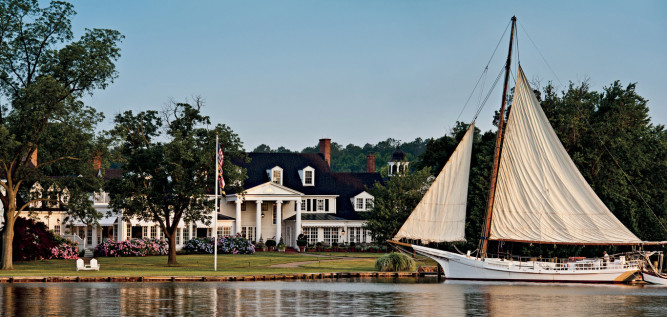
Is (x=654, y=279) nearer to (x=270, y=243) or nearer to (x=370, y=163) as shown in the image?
(x=270, y=243)

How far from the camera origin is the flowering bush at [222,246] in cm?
7312

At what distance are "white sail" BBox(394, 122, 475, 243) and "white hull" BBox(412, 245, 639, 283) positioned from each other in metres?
1.51

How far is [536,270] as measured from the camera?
49.1 meters

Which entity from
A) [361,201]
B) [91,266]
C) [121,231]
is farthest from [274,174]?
[91,266]

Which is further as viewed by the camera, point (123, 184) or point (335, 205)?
point (335, 205)

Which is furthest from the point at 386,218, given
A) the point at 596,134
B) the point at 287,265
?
the point at 596,134

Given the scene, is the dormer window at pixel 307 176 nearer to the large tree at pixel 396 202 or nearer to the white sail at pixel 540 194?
the large tree at pixel 396 202

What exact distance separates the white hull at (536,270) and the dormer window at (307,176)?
41.0m

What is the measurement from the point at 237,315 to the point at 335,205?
60.3 metres

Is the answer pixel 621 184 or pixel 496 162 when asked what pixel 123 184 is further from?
pixel 621 184

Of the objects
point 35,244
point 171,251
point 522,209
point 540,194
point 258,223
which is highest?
point 540,194

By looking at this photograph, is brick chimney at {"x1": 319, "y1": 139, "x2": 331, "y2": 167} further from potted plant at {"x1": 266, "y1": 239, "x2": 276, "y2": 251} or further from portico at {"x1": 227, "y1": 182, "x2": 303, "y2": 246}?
potted plant at {"x1": 266, "y1": 239, "x2": 276, "y2": 251}

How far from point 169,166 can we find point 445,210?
1865cm

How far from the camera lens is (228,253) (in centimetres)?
7300
